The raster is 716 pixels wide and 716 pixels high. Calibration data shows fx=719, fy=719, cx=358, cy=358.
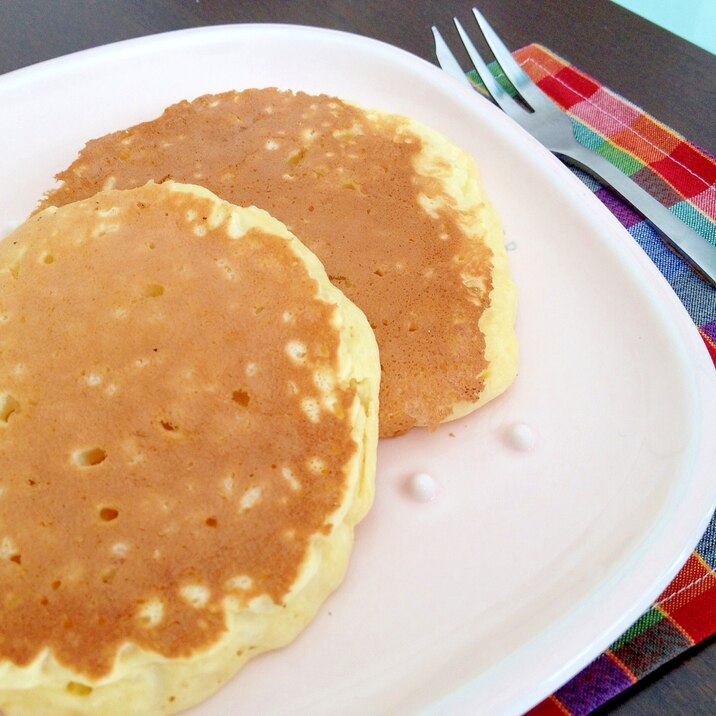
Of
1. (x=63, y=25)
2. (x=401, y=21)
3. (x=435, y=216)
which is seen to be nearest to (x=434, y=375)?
(x=435, y=216)

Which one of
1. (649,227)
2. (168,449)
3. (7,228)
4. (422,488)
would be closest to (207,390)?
(168,449)

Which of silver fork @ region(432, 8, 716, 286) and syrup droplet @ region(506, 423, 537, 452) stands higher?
silver fork @ region(432, 8, 716, 286)

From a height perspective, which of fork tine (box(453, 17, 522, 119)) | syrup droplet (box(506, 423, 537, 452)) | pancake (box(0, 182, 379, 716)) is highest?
fork tine (box(453, 17, 522, 119))

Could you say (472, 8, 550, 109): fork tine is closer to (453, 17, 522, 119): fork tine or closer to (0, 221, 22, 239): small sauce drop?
(453, 17, 522, 119): fork tine

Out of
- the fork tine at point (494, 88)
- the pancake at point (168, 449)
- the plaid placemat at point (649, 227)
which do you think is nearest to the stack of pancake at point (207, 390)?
the pancake at point (168, 449)

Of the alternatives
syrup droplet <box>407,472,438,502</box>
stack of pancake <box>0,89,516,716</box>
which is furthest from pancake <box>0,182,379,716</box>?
syrup droplet <box>407,472,438,502</box>

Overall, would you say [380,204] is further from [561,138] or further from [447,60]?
[447,60]

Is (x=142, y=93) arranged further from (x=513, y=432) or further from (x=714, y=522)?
(x=714, y=522)
